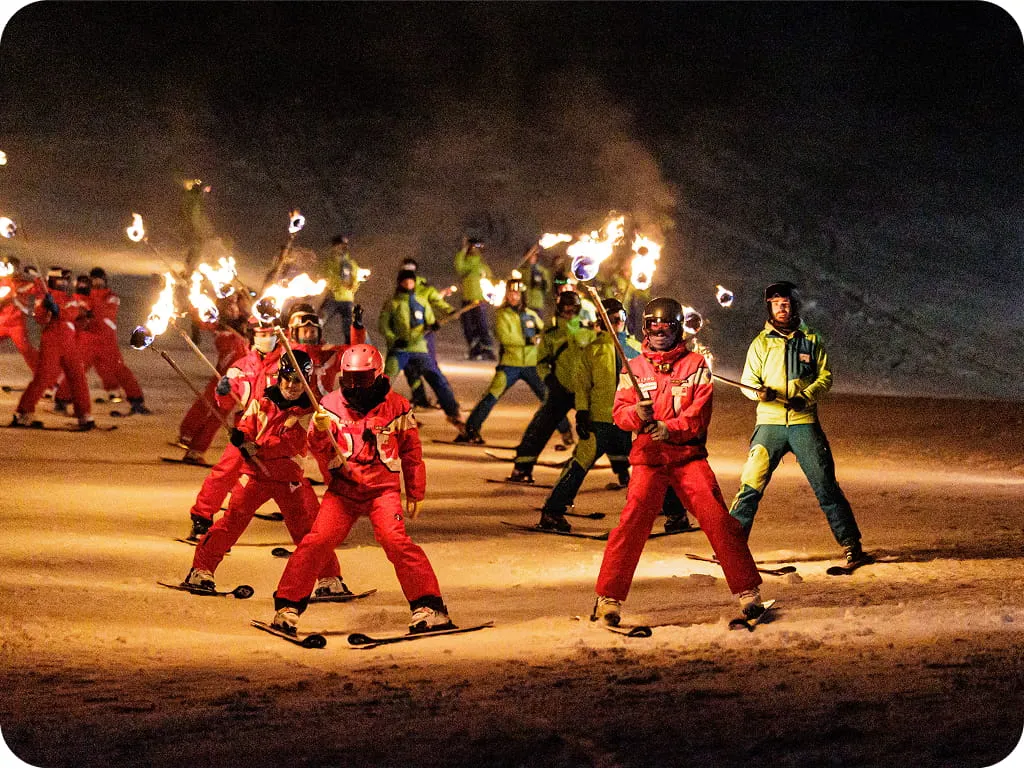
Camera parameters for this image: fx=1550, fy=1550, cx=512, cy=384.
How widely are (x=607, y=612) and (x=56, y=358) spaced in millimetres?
10873

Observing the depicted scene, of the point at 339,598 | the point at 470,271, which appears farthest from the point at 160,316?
the point at 470,271

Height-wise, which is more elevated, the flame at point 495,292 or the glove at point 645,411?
the flame at point 495,292

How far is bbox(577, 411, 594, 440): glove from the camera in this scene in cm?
1276

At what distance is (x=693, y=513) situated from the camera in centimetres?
906

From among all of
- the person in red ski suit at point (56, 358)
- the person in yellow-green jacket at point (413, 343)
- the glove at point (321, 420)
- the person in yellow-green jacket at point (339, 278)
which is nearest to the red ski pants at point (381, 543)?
the glove at point (321, 420)

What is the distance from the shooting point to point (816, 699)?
7422 millimetres

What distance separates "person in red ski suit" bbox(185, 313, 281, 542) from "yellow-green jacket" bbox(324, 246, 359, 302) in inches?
498

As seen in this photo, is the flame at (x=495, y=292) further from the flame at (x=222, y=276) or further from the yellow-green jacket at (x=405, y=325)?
the flame at (x=222, y=276)

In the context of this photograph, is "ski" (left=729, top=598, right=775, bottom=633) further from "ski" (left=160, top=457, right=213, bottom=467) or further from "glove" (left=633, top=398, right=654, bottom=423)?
"ski" (left=160, top=457, right=213, bottom=467)

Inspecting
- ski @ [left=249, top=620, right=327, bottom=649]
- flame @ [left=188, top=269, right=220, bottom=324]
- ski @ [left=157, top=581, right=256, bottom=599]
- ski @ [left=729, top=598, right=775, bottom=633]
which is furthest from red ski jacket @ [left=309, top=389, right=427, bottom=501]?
flame @ [left=188, top=269, right=220, bottom=324]

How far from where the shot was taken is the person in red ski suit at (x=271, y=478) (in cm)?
998

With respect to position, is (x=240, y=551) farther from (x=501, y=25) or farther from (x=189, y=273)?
(x=501, y=25)

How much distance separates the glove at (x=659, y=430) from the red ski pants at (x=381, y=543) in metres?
Result: 1.50

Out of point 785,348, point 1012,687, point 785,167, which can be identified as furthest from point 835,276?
point 1012,687
